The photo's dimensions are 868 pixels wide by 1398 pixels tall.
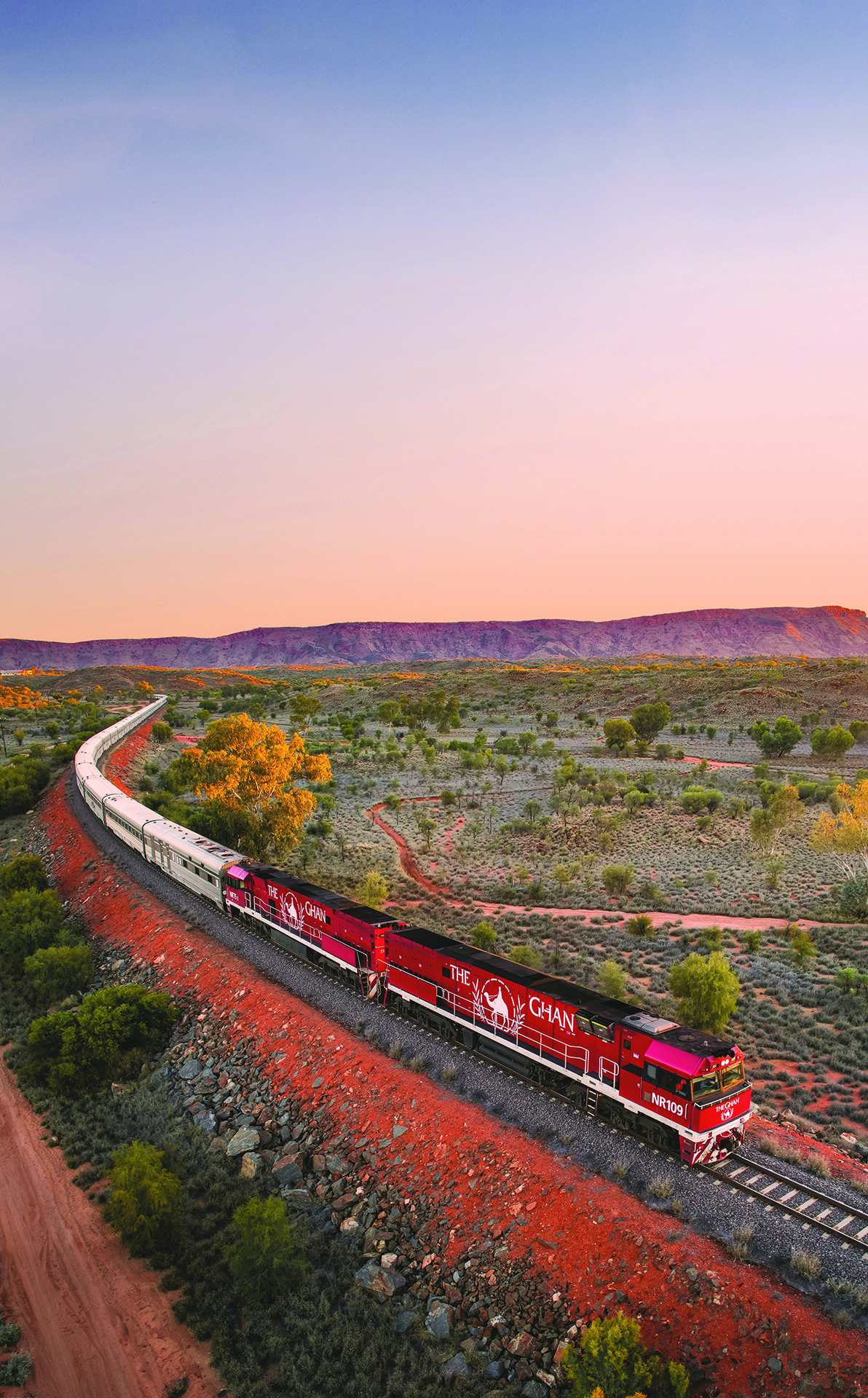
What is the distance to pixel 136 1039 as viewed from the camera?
2384 centimetres

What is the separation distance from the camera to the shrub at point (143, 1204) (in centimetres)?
1642

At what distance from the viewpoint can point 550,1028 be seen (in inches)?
707

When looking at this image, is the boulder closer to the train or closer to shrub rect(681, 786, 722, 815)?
the train

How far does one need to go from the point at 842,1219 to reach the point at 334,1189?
10.8 metres

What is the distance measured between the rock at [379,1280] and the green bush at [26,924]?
21358mm

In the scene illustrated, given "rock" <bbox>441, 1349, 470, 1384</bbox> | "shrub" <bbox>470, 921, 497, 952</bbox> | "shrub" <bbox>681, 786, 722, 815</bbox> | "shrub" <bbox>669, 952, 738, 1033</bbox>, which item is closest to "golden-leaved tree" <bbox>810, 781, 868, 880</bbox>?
"shrub" <bbox>681, 786, 722, 815</bbox>

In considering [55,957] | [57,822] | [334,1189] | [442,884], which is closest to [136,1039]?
[55,957]

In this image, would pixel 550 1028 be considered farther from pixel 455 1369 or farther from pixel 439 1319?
pixel 455 1369

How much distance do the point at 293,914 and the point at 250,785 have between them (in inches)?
538

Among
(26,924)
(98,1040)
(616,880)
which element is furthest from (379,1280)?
(616,880)

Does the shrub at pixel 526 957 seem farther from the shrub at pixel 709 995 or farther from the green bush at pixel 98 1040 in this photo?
the green bush at pixel 98 1040

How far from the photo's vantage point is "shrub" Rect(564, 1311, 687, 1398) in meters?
11.3

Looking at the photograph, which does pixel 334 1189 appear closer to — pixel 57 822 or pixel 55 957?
pixel 55 957

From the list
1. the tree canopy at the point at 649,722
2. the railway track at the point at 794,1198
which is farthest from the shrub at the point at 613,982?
the tree canopy at the point at 649,722
